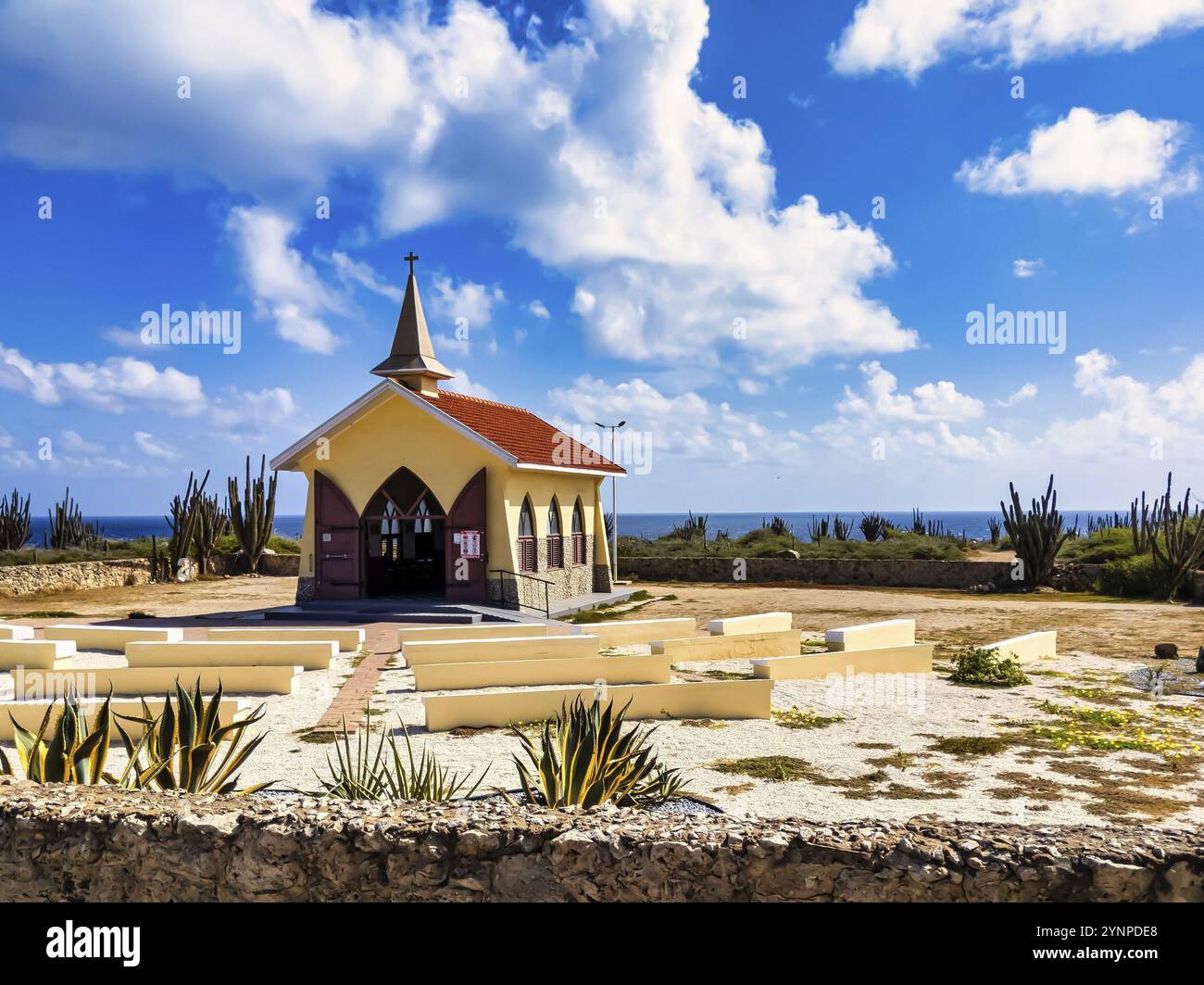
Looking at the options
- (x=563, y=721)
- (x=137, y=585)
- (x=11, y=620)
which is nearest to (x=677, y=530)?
(x=137, y=585)

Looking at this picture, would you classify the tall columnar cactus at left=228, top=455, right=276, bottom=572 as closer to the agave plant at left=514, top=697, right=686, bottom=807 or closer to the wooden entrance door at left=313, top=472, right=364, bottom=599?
the wooden entrance door at left=313, top=472, right=364, bottom=599

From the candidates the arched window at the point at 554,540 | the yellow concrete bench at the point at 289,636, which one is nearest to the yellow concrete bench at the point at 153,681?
the yellow concrete bench at the point at 289,636

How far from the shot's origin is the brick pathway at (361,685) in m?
10.1

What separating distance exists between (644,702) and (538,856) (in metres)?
6.04

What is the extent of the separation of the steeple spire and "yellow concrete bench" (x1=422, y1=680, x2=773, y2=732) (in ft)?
43.2

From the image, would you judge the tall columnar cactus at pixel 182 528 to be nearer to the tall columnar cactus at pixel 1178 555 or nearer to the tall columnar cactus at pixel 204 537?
the tall columnar cactus at pixel 204 537

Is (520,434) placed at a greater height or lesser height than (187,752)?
greater

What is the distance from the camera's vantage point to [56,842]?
4.82m

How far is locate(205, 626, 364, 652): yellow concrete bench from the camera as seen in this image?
14906 millimetres

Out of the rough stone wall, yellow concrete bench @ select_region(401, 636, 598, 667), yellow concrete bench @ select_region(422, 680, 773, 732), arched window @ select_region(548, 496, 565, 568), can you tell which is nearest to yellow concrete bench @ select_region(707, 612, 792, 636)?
yellow concrete bench @ select_region(401, 636, 598, 667)

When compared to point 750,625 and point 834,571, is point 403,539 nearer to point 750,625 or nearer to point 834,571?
point 750,625

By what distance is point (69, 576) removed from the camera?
2789 cm

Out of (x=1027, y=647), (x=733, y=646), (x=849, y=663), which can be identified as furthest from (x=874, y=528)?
(x=849, y=663)
